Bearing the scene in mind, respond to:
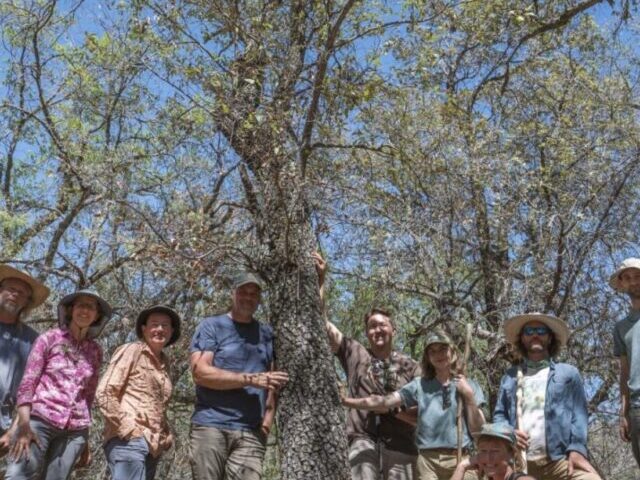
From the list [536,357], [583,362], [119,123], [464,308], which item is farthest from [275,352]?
[119,123]

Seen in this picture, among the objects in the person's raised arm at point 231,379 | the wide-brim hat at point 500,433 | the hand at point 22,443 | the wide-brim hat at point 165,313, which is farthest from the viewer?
the wide-brim hat at point 165,313

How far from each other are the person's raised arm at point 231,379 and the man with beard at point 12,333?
44.7 inches

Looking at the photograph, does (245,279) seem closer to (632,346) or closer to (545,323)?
(545,323)

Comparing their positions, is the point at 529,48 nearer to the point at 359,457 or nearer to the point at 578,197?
the point at 578,197

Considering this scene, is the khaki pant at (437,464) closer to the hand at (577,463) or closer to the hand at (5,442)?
the hand at (577,463)

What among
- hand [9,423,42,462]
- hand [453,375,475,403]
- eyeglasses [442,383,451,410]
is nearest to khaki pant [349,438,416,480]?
eyeglasses [442,383,451,410]

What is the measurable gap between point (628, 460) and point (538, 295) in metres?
2.78

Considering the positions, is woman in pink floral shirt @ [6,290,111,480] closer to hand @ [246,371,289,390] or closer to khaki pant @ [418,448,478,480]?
hand @ [246,371,289,390]

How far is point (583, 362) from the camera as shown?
25.1ft

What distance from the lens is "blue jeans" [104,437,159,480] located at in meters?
4.38

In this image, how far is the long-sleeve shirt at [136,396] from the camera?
4.47 metres

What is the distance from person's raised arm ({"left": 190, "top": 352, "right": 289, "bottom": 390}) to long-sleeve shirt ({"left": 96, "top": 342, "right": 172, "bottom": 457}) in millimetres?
239

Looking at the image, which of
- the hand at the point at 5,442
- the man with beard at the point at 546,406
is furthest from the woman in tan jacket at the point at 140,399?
the man with beard at the point at 546,406

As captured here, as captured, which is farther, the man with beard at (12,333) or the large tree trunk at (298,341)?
the large tree trunk at (298,341)
